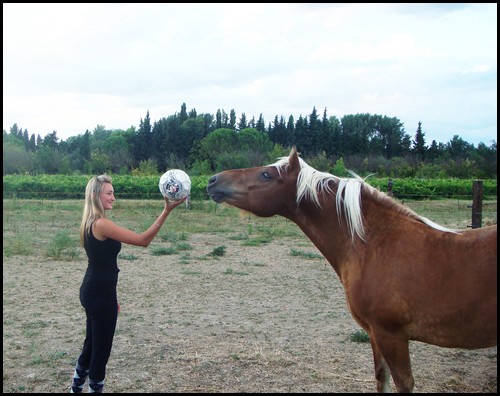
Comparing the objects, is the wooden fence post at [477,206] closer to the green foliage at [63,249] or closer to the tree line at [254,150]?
the green foliage at [63,249]

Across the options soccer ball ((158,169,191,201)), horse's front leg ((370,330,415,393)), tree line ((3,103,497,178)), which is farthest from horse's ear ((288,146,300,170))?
tree line ((3,103,497,178))

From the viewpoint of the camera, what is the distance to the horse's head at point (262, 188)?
3.73 metres

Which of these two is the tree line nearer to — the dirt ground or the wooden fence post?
the wooden fence post

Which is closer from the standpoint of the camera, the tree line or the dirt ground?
the dirt ground

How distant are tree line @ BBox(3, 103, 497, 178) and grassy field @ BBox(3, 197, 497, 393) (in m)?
20.7

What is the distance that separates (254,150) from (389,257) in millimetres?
37879

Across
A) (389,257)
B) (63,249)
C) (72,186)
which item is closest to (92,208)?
(389,257)

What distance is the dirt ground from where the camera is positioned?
4547mm

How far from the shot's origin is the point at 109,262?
384 cm

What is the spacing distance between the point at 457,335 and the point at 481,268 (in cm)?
45

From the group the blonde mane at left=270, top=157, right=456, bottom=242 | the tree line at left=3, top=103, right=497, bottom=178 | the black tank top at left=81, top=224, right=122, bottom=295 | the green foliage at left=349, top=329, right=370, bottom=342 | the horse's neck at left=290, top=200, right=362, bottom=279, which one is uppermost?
the tree line at left=3, top=103, right=497, bottom=178

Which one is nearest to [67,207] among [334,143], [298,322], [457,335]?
[298,322]

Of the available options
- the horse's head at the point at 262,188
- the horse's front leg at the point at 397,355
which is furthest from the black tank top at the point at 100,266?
the horse's front leg at the point at 397,355

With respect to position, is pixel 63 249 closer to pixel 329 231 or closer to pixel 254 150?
pixel 329 231
